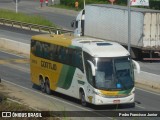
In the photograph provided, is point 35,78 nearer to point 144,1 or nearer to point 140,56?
point 144,1

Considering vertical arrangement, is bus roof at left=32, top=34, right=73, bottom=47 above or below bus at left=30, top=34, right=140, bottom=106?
above

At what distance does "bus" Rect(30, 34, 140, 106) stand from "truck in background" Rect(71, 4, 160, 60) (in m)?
12.7

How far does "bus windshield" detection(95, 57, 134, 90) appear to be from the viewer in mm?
23922

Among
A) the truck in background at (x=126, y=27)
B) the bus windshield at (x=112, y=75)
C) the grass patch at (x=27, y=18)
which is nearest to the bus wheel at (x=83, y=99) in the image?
the bus windshield at (x=112, y=75)

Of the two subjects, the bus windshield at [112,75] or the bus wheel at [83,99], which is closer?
the bus windshield at [112,75]

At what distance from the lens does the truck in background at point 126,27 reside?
39.6 metres

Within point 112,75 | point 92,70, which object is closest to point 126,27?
point 112,75

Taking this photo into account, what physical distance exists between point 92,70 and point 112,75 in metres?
0.83

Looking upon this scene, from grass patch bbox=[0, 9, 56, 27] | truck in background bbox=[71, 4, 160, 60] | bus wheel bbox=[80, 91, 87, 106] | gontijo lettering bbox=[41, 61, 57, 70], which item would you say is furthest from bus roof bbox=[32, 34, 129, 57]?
grass patch bbox=[0, 9, 56, 27]

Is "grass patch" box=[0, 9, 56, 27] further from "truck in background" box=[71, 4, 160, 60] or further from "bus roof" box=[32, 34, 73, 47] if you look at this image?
"bus roof" box=[32, 34, 73, 47]

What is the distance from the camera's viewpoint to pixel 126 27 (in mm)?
40781

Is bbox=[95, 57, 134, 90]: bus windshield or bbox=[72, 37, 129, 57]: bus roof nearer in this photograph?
bbox=[95, 57, 134, 90]: bus windshield

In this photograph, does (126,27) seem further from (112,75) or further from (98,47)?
(112,75)

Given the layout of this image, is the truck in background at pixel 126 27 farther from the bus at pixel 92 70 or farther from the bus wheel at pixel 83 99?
the bus wheel at pixel 83 99
